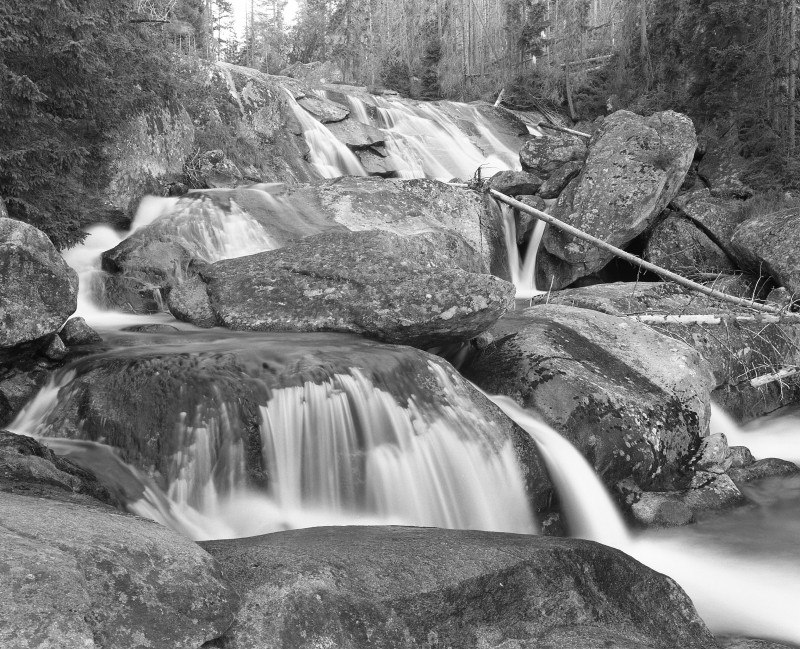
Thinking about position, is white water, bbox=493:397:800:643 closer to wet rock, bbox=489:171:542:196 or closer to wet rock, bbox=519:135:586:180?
wet rock, bbox=489:171:542:196

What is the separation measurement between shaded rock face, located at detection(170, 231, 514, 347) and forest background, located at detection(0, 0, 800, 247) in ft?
11.8

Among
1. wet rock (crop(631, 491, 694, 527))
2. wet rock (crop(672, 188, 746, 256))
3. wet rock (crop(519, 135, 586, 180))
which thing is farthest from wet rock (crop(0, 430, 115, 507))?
wet rock (crop(519, 135, 586, 180))

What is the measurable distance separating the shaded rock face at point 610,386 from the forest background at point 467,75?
22.2ft

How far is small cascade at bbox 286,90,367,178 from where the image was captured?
18383 millimetres

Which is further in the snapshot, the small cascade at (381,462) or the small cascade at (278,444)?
the small cascade at (381,462)

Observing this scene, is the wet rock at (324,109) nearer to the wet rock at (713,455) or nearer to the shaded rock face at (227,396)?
the shaded rock face at (227,396)

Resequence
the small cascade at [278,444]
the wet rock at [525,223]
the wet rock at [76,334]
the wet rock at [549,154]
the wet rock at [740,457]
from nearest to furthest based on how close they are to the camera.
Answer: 1. the small cascade at [278,444]
2. the wet rock at [76,334]
3. the wet rock at [740,457]
4. the wet rock at [525,223]
5. the wet rock at [549,154]

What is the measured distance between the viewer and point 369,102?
2397cm

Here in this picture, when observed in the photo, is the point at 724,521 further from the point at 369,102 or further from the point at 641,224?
the point at 369,102

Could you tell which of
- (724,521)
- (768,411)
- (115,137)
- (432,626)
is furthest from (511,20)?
(432,626)

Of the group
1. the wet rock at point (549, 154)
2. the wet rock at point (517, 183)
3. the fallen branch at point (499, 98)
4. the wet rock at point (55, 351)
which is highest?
the fallen branch at point (499, 98)

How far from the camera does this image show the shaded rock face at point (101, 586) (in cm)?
226

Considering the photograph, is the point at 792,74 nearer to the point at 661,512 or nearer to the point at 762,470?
the point at 762,470

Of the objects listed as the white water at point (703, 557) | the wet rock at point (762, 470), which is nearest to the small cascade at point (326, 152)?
the white water at point (703, 557)
